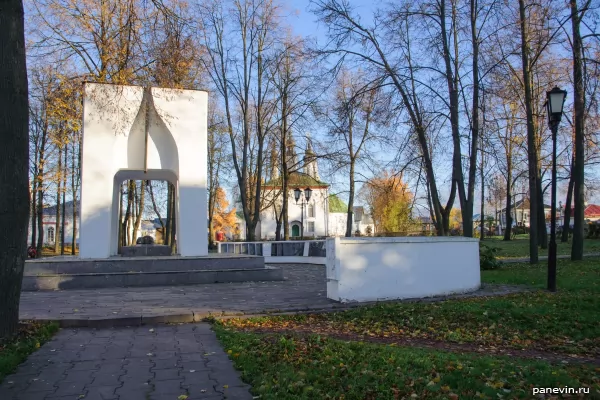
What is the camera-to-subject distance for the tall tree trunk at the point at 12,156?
591 centimetres

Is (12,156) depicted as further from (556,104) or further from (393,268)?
(556,104)

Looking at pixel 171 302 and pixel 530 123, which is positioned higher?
pixel 530 123

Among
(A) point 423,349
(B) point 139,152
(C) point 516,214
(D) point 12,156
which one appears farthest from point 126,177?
(C) point 516,214

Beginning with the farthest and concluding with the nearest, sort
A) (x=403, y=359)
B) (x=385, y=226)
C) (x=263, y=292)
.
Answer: (x=385, y=226) < (x=263, y=292) < (x=403, y=359)

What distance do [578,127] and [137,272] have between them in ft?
51.4

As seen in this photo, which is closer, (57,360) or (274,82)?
(57,360)

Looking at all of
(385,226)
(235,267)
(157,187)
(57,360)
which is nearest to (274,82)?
(157,187)

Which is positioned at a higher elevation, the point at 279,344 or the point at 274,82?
the point at 274,82

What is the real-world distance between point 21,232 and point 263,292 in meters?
6.84

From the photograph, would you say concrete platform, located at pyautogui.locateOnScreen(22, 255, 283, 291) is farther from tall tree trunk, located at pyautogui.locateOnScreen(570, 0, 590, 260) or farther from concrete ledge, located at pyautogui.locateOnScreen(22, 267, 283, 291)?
tall tree trunk, located at pyautogui.locateOnScreen(570, 0, 590, 260)

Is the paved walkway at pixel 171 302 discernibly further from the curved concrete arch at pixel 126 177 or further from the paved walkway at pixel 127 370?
the curved concrete arch at pixel 126 177

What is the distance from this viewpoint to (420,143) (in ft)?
61.6

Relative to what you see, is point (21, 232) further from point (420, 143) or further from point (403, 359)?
point (420, 143)

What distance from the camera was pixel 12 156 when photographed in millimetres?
5980
